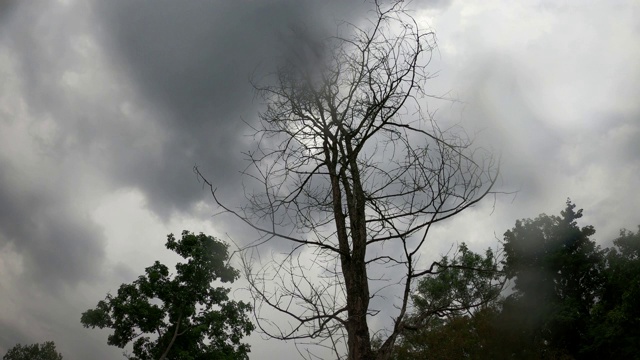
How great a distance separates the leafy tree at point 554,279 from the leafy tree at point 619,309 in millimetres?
1148

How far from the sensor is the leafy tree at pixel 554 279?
93.5 feet

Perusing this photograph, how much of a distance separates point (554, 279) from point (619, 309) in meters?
6.80

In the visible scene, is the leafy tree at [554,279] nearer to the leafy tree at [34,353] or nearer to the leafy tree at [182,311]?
the leafy tree at [182,311]

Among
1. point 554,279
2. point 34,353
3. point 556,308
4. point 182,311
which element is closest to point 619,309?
point 556,308

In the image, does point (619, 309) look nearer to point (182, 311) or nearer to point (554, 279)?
point (554, 279)

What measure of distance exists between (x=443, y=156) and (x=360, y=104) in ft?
3.01

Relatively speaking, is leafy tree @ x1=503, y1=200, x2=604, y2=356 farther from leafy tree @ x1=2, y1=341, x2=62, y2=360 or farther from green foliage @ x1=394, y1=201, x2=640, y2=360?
leafy tree @ x1=2, y1=341, x2=62, y2=360

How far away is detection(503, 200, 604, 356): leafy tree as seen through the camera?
28500mm

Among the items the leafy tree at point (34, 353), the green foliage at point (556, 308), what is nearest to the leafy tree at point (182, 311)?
the green foliage at point (556, 308)

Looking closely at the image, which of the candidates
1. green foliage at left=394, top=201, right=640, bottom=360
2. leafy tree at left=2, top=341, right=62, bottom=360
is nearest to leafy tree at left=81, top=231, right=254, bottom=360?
green foliage at left=394, top=201, right=640, bottom=360

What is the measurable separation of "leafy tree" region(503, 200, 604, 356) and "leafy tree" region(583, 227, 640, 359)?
45.2 inches

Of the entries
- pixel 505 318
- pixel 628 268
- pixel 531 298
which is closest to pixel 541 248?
pixel 531 298

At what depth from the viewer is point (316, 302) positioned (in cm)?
352

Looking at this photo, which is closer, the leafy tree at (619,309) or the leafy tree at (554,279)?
the leafy tree at (619,309)
